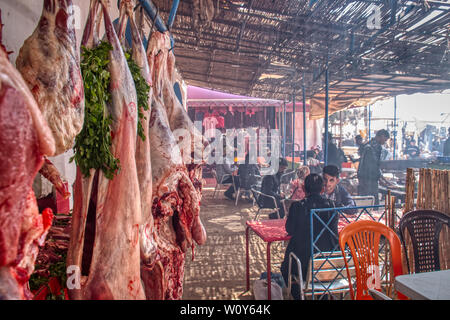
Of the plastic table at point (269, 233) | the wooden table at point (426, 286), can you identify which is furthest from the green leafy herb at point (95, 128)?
the plastic table at point (269, 233)

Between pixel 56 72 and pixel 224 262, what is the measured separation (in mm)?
3832

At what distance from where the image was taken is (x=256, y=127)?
12.2 meters

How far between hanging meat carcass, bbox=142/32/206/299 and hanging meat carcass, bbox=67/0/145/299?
255 millimetres

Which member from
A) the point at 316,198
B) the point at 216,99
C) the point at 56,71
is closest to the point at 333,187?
the point at 316,198

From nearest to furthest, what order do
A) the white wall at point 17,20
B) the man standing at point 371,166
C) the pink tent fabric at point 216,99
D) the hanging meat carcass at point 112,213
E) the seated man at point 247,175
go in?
the hanging meat carcass at point 112,213, the white wall at point 17,20, the man standing at point 371,166, the seated man at point 247,175, the pink tent fabric at point 216,99

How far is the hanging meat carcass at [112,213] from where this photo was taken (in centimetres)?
113

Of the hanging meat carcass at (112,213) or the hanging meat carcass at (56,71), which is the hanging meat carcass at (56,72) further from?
the hanging meat carcass at (112,213)

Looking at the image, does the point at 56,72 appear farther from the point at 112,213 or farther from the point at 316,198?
the point at 316,198

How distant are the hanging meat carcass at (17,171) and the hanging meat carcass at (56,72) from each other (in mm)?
131

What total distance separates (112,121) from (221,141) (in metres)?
9.05

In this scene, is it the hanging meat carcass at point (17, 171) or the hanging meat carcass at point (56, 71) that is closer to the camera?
the hanging meat carcass at point (17, 171)
